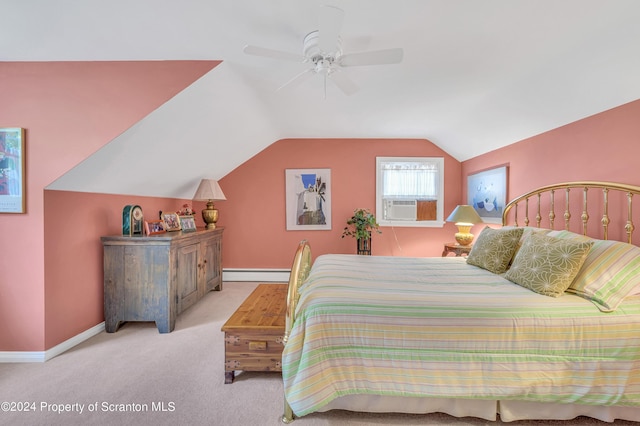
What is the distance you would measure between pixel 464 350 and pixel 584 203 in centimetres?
172

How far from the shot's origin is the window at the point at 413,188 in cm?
437

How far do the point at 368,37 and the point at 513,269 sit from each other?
6.58 feet

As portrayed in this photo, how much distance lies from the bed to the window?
8.97ft

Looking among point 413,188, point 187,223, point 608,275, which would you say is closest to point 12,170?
point 187,223

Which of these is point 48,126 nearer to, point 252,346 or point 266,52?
point 266,52

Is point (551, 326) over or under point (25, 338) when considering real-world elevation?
over

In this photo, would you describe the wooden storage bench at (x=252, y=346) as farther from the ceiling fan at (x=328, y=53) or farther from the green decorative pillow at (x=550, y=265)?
the ceiling fan at (x=328, y=53)

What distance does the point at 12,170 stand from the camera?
6.98 ft

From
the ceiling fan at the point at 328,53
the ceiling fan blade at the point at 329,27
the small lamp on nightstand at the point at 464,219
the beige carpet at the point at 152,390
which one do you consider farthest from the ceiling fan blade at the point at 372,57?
the small lamp on nightstand at the point at 464,219

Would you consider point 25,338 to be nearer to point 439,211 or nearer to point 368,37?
point 368,37

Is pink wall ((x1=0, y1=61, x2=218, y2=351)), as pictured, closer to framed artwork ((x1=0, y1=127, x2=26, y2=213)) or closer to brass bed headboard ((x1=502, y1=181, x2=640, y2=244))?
framed artwork ((x1=0, y1=127, x2=26, y2=213))

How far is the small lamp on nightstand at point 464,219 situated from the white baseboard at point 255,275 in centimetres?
267

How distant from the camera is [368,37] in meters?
1.88

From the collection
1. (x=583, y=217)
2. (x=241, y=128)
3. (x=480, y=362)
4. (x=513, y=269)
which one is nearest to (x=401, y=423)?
(x=480, y=362)
